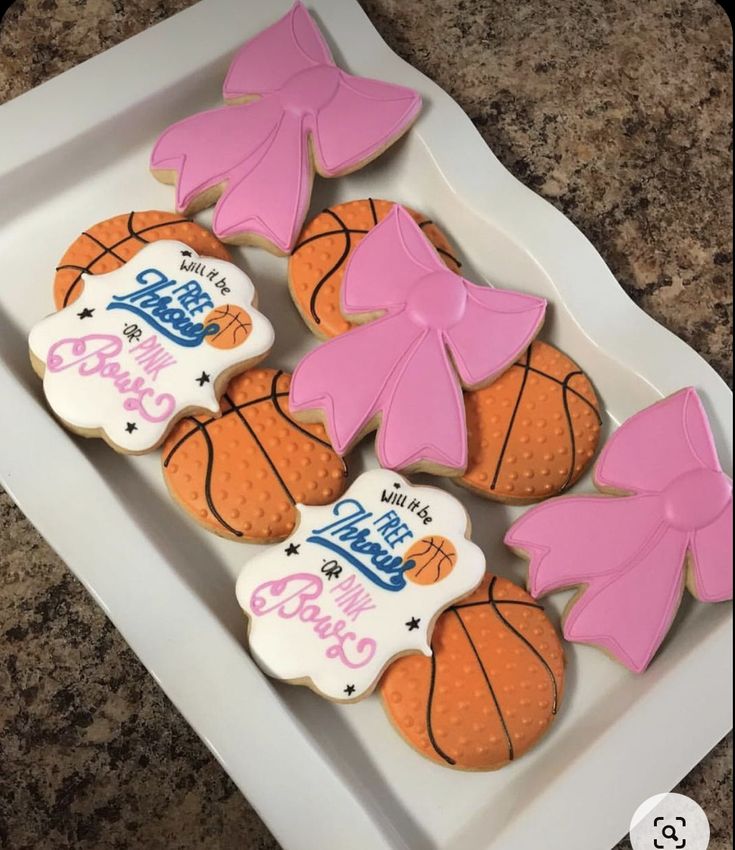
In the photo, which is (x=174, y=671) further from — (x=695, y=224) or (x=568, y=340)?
(x=695, y=224)

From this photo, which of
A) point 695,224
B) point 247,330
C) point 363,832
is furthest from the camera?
point 695,224

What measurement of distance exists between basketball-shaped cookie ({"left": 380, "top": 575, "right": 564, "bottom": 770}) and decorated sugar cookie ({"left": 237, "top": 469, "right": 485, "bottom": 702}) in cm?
3

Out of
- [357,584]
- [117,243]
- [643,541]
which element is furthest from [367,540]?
[117,243]

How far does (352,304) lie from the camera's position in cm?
83

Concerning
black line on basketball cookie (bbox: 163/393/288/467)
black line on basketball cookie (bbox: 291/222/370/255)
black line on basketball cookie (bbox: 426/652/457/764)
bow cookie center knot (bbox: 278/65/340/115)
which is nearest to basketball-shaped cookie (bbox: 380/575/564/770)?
black line on basketball cookie (bbox: 426/652/457/764)

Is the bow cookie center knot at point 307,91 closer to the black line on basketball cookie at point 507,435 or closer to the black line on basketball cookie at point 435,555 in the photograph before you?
the black line on basketball cookie at point 507,435

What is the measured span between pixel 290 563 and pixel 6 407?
28 centimetres

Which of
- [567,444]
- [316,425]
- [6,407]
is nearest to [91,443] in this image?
[6,407]

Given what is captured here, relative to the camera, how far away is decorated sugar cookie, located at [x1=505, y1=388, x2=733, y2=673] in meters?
0.79

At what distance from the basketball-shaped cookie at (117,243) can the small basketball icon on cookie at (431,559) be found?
354 mm

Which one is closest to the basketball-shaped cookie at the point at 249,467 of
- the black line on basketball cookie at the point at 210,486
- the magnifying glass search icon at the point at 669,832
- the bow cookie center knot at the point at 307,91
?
the black line on basketball cookie at the point at 210,486

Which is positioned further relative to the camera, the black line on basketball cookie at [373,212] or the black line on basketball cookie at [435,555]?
the black line on basketball cookie at [373,212]

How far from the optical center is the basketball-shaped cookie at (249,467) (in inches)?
30.8

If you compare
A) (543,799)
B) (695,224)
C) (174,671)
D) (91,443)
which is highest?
(91,443)
